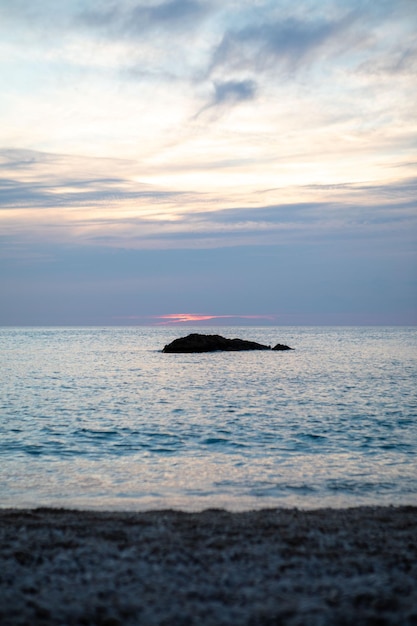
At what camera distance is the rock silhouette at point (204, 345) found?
11100cm

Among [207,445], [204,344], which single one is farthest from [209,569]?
[204,344]

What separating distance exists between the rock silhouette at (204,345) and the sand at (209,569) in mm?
Answer: 96426

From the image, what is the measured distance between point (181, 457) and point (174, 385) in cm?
3091

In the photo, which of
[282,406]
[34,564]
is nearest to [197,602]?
[34,564]

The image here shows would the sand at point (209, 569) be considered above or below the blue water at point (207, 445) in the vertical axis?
above

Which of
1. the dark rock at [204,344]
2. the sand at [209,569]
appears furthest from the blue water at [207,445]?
the dark rock at [204,344]

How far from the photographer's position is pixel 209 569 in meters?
10.3

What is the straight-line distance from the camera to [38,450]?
2417 cm

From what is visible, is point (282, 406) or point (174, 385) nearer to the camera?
point (282, 406)

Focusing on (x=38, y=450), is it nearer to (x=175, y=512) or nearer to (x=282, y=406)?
(x=175, y=512)

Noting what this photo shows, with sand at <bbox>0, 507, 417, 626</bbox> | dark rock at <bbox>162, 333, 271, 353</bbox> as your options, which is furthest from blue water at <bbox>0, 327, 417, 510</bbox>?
dark rock at <bbox>162, 333, 271, 353</bbox>

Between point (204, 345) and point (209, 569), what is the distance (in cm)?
10246

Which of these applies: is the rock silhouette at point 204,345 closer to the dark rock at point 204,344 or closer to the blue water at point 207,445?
the dark rock at point 204,344

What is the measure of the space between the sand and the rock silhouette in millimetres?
96426
